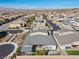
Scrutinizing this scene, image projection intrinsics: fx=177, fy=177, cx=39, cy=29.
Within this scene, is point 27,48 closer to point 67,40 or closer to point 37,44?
point 37,44

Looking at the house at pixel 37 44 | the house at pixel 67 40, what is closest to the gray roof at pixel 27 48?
the house at pixel 37 44

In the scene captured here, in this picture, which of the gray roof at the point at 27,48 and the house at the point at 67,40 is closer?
the gray roof at the point at 27,48

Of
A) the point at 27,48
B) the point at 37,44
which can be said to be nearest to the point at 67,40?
the point at 37,44

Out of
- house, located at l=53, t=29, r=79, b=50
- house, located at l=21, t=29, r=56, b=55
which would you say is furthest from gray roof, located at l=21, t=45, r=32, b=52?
house, located at l=53, t=29, r=79, b=50

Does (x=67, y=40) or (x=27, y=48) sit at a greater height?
(x=67, y=40)

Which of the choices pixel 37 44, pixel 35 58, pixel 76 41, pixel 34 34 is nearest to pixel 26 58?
pixel 35 58

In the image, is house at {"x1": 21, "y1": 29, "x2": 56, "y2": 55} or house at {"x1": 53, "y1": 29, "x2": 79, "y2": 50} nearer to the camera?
house at {"x1": 21, "y1": 29, "x2": 56, "y2": 55}

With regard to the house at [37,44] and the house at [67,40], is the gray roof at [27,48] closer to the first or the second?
the house at [37,44]

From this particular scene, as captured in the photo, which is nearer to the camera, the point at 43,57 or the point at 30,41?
the point at 43,57

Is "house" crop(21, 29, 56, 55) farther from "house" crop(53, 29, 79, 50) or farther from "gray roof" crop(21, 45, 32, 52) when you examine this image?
"house" crop(53, 29, 79, 50)

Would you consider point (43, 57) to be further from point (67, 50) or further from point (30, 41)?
point (30, 41)

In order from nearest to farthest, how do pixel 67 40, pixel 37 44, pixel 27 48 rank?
pixel 27 48 → pixel 37 44 → pixel 67 40
